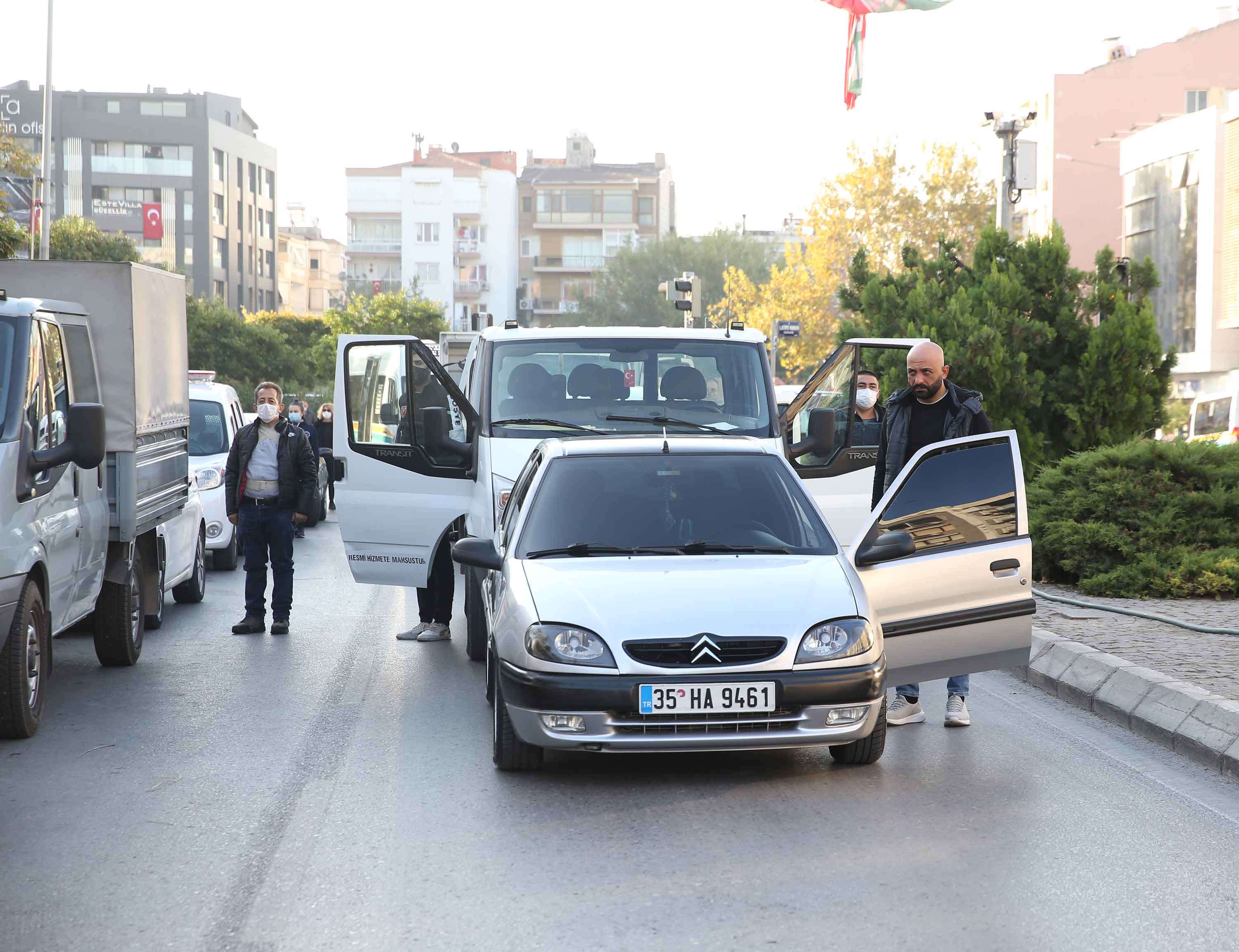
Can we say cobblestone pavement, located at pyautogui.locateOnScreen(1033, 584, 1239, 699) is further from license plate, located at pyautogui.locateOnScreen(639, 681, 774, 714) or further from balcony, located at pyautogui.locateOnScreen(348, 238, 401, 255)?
balcony, located at pyautogui.locateOnScreen(348, 238, 401, 255)

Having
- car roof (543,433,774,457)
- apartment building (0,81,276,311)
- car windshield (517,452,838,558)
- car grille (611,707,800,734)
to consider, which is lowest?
car grille (611,707,800,734)

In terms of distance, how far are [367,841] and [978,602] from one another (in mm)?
3240

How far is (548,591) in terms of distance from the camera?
676cm

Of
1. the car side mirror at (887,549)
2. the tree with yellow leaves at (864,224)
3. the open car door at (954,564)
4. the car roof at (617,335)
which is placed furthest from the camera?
the tree with yellow leaves at (864,224)

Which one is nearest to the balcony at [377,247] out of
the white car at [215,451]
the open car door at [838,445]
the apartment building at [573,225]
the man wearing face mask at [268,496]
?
the apartment building at [573,225]

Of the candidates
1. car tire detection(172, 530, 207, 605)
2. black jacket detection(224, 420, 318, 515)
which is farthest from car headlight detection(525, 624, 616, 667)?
car tire detection(172, 530, 207, 605)

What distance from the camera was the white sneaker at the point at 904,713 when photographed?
8.15 meters

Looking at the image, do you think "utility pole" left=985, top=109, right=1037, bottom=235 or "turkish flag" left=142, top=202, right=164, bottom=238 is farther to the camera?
"turkish flag" left=142, top=202, right=164, bottom=238

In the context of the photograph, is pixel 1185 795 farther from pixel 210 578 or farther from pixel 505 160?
pixel 505 160

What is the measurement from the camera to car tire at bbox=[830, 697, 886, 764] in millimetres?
6949

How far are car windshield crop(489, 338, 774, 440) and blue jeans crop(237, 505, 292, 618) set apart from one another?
7.80 ft

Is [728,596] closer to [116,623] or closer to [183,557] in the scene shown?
[116,623]

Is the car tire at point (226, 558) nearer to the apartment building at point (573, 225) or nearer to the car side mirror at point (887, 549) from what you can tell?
the car side mirror at point (887, 549)

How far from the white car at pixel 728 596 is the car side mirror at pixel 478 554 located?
16 millimetres
